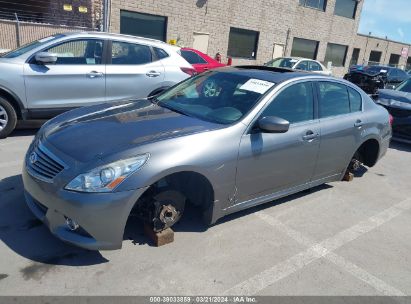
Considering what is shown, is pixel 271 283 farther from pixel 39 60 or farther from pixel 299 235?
pixel 39 60

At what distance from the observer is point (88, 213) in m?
2.68

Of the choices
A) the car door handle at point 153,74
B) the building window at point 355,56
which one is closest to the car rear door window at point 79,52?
the car door handle at point 153,74

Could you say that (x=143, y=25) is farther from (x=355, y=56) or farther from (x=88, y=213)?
(x=355, y=56)

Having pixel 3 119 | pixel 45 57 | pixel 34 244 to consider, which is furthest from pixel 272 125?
pixel 3 119

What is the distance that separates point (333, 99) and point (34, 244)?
3.67 metres

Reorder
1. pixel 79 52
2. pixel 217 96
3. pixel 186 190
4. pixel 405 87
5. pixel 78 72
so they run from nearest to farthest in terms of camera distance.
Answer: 1. pixel 186 190
2. pixel 217 96
3. pixel 78 72
4. pixel 79 52
5. pixel 405 87

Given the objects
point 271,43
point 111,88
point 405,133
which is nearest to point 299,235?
point 111,88

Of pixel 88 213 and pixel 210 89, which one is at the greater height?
pixel 210 89

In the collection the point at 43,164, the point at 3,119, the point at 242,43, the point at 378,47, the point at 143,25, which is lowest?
the point at 3,119

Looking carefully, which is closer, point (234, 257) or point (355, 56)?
point (234, 257)

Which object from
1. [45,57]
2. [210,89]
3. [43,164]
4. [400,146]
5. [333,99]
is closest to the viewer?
[43,164]

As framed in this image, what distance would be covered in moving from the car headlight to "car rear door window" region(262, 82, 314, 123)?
62.2 inches

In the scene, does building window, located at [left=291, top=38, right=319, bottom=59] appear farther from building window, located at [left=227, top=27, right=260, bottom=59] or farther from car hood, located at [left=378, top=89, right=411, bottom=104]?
car hood, located at [left=378, top=89, right=411, bottom=104]

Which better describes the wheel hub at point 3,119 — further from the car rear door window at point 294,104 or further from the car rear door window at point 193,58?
the car rear door window at point 193,58
